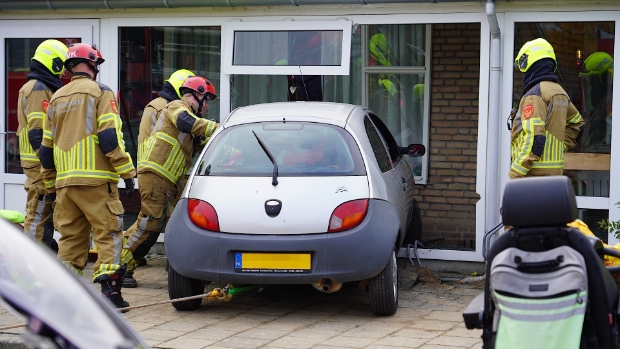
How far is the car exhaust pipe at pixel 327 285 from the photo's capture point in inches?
268

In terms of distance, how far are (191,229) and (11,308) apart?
14.3 ft

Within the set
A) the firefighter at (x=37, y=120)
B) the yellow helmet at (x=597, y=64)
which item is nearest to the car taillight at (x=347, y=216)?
the firefighter at (x=37, y=120)

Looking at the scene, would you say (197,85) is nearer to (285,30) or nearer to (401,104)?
(285,30)

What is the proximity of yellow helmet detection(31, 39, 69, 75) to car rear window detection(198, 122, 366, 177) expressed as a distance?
1.77 metres

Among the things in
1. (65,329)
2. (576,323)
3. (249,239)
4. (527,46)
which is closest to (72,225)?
(249,239)

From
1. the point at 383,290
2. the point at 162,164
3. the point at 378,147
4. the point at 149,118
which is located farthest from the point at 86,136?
the point at 383,290

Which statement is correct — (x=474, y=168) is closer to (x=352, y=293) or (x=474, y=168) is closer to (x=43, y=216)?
(x=352, y=293)

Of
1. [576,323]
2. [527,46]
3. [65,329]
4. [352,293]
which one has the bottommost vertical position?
[352,293]

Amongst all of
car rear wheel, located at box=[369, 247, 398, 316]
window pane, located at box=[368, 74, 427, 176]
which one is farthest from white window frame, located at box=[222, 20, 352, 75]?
car rear wheel, located at box=[369, 247, 398, 316]

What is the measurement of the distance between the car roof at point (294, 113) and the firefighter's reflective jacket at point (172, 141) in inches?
16.7

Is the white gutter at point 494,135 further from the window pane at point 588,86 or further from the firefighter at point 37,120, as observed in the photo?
the firefighter at point 37,120

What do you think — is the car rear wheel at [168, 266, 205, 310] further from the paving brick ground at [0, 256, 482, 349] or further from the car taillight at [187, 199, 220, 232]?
the car taillight at [187, 199, 220, 232]

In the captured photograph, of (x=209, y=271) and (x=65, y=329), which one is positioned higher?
(x=65, y=329)

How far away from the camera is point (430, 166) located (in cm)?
1058
